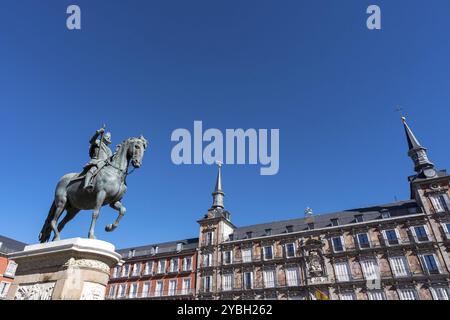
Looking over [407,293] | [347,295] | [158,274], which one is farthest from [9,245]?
[407,293]

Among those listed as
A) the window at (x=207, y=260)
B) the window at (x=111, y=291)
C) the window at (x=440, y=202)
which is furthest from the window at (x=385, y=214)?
the window at (x=111, y=291)

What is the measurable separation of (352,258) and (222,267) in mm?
16146

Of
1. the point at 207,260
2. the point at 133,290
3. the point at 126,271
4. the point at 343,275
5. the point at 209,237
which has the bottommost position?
the point at 343,275

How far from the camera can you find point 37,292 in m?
5.18

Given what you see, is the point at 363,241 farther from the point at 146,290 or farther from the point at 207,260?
the point at 146,290

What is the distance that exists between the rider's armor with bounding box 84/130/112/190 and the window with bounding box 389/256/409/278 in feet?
107

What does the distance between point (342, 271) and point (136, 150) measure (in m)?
31.5

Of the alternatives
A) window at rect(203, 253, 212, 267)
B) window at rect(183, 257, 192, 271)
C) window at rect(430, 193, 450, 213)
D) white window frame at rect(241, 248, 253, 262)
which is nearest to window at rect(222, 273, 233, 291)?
white window frame at rect(241, 248, 253, 262)

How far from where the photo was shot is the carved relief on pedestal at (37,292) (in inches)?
201

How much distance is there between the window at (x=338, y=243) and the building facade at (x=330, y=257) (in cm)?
11

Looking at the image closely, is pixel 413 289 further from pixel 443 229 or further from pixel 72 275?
pixel 72 275

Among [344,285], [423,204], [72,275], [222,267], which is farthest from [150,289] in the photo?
[72,275]

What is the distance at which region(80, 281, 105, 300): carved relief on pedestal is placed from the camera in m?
5.02
